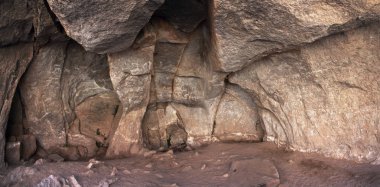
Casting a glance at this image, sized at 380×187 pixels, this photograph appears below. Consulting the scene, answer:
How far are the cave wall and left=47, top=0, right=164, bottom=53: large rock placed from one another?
0.05ft

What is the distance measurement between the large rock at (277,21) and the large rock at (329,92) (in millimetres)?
393

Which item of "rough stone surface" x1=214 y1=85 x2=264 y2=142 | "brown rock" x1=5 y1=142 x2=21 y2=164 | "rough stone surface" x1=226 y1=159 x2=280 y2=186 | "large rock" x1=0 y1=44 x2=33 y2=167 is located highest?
"large rock" x1=0 y1=44 x2=33 y2=167

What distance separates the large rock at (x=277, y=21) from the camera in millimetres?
3910

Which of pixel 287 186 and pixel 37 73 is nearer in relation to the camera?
pixel 287 186

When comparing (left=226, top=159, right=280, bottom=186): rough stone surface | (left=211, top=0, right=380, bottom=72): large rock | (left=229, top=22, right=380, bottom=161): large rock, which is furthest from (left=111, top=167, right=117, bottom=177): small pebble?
(left=229, top=22, right=380, bottom=161): large rock

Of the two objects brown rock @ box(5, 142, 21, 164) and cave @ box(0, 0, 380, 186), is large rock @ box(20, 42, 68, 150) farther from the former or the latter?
brown rock @ box(5, 142, 21, 164)

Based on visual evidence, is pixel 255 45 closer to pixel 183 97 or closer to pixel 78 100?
pixel 183 97

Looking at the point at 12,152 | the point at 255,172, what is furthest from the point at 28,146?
the point at 255,172

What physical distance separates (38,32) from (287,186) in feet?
12.4

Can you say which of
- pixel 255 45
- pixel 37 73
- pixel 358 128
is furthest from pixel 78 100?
pixel 358 128

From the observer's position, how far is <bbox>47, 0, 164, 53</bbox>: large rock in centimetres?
391

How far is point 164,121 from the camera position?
6.64m

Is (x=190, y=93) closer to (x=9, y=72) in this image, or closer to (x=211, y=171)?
(x=211, y=171)

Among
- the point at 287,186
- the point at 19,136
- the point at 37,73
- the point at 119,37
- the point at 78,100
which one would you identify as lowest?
the point at 287,186
